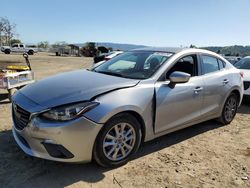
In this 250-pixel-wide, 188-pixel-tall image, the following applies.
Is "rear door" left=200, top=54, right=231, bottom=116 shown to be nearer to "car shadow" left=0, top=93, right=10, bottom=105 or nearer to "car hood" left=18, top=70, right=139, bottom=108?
"car hood" left=18, top=70, right=139, bottom=108

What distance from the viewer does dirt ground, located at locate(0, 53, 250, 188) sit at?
366 centimetres

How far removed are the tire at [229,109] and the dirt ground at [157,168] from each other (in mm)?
742

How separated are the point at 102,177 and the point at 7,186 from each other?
1110 millimetres

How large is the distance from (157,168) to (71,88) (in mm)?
1585

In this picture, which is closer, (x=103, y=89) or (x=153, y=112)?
(x=103, y=89)

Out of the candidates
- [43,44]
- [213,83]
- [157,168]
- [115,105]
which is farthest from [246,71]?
[43,44]

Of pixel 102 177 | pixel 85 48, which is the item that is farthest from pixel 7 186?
pixel 85 48

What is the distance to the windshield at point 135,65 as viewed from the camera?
4.57m

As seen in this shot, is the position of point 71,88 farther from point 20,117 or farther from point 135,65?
point 135,65

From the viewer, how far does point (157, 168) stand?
4.10 metres

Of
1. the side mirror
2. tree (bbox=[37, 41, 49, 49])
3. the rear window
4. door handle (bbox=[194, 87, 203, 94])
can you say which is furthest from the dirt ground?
tree (bbox=[37, 41, 49, 49])

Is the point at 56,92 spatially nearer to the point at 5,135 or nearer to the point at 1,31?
the point at 5,135

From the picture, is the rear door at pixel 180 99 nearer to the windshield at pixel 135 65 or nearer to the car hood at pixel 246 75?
the windshield at pixel 135 65

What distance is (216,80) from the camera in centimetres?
553
